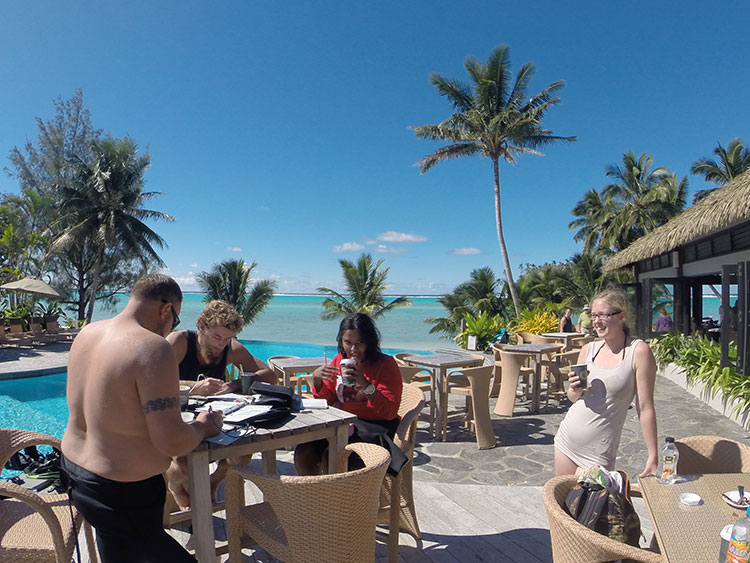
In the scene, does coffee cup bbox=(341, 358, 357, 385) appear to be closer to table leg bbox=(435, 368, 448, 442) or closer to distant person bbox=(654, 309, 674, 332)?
table leg bbox=(435, 368, 448, 442)

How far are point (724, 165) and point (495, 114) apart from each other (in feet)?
65.4

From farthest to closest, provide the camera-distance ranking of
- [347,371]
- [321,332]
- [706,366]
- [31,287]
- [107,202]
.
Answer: [321,332], [107,202], [31,287], [706,366], [347,371]

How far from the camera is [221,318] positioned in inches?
118

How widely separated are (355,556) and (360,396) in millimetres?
1045

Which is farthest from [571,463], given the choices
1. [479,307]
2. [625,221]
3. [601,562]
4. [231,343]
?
[625,221]

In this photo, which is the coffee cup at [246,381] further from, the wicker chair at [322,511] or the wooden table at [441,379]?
the wooden table at [441,379]

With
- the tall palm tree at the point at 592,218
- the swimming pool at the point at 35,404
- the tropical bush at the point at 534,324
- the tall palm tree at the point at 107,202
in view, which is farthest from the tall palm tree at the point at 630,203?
the tall palm tree at the point at 107,202

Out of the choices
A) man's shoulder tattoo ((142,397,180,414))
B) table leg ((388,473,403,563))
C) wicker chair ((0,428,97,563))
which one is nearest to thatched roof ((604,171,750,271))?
table leg ((388,473,403,563))

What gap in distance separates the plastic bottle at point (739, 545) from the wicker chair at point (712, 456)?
973 mm

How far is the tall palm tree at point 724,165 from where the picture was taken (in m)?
28.4

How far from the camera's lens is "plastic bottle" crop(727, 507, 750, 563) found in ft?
3.69

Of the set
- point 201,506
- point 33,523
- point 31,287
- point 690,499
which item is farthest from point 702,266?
point 31,287

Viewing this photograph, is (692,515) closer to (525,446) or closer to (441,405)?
(525,446)

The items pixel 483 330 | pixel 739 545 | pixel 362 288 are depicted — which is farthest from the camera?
pixel 362 288
